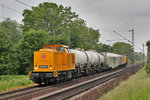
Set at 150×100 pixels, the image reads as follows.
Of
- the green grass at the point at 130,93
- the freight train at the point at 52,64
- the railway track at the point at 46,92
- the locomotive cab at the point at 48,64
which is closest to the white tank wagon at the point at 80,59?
the freight train at the point at 52,64

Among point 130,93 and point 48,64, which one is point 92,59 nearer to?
point 48,64

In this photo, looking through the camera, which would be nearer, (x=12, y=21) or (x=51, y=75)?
(x=51, y=75)

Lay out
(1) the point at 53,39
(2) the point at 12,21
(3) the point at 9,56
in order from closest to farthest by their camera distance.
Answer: (3) the point at 9,56
(1) the point at 53,39
(2) the point at 12,21

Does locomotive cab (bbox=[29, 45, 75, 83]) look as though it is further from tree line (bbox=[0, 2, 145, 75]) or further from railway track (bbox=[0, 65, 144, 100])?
tree line (bbox=[0, 2, 145, 75])

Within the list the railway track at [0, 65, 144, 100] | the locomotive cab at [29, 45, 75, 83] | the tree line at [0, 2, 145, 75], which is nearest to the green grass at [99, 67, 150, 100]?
the railway track at [0, 65, 144, 100]

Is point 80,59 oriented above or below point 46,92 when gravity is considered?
above

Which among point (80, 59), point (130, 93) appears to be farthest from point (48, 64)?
point (80, 59)

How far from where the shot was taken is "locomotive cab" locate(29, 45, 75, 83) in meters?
16.8

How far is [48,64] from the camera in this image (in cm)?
1717

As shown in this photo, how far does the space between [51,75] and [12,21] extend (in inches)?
2349

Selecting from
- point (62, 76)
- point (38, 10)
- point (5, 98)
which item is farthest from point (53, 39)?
point (5, 98)

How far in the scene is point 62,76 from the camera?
1900 centimetres

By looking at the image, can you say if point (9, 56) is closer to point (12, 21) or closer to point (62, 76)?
point (62, 76)

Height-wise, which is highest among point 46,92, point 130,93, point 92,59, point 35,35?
point 35,35
